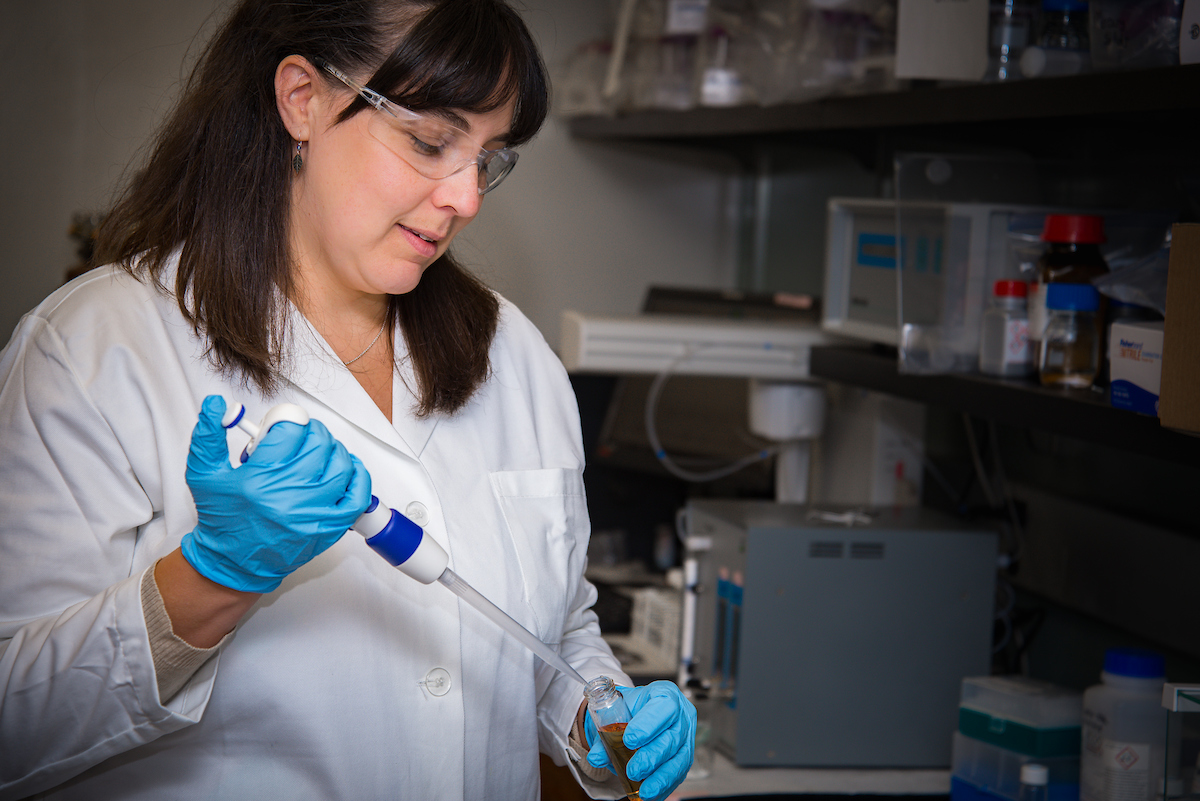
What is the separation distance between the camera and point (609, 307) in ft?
10.9

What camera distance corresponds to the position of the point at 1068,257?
145 centimetres

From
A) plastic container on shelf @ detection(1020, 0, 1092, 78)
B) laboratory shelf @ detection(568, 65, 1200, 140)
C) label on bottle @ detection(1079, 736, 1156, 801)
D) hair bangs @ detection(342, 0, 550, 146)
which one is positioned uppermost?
plastic container on shelf @ detection(1020, 0, 1092, 78)

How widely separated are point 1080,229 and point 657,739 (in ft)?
2.97

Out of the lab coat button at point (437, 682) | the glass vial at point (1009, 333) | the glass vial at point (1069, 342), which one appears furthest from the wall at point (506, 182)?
the lab coat button at point (437, 682)

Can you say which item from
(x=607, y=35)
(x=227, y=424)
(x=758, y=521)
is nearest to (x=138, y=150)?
(x=227, y=424)

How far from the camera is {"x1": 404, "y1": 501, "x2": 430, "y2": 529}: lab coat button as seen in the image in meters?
1.01

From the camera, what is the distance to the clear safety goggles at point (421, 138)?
964mm

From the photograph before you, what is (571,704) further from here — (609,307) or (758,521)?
(609,307)

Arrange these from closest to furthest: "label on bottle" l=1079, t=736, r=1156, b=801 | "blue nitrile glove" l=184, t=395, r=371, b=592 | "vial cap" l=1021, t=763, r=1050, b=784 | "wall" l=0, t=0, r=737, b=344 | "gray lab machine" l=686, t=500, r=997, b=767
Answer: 1. "blue nitrile glove" l=184, t=395, r=371, b=592
2. "label on bottle" l=1079, t=736, r=1156, b=801
3. "vial cap" l=1021, t=763, r=1050, b=784
4. "gray lab machine" l=686, t=500, r=997, b=767
5. "wall" l=0, t=0, r=737, b=344

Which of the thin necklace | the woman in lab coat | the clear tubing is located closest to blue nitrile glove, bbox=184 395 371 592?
the woman in lab coat

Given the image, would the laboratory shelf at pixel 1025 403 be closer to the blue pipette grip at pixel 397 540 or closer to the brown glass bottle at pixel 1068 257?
the brown glass bottle at pixel 1068 257

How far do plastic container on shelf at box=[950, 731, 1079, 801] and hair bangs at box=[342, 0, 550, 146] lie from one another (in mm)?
1147

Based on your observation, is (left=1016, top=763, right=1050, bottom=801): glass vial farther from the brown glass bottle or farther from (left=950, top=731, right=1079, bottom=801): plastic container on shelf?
the brown glass bottle

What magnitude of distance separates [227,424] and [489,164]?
41cm
